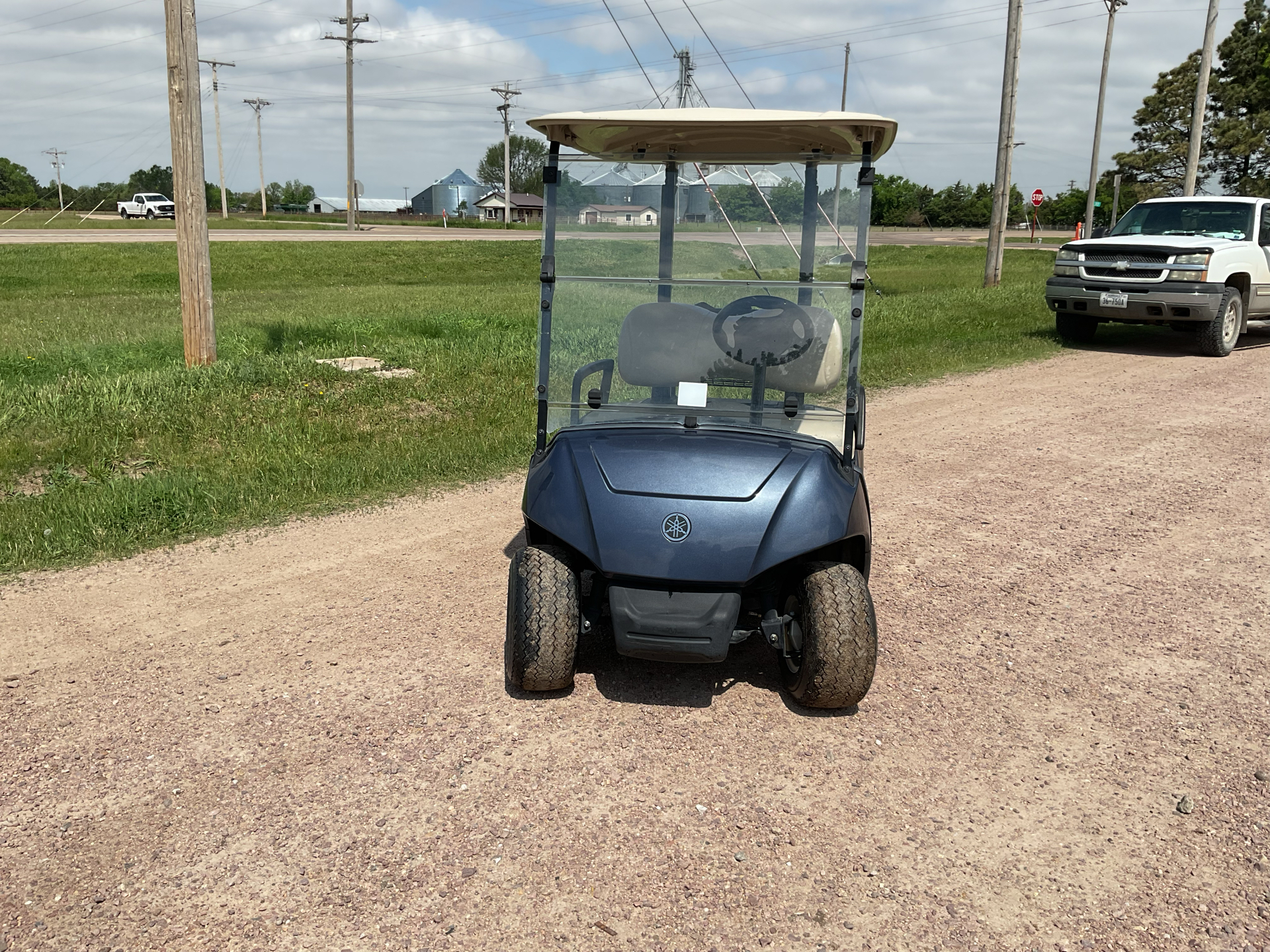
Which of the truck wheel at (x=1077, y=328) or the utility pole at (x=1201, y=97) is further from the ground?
the utility pole at (x=1201, y=97)

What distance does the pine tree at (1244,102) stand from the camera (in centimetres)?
4438

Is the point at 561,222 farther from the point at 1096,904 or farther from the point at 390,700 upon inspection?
the point at 1096,904

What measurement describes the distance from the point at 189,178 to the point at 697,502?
7366 mm

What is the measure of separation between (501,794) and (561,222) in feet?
7.10

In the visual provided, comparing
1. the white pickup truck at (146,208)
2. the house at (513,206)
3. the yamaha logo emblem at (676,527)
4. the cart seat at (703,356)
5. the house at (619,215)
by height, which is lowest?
the yamaha logo emblem at (676,527)

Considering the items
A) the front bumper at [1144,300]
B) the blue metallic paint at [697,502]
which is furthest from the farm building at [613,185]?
the front bumper at [1144,300]

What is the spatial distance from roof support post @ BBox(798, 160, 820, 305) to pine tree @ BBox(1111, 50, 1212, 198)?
50.9 m

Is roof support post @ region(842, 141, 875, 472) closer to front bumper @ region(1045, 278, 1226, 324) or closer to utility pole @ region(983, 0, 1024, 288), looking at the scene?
front bumper @ region(1045, 278, 1226, 324)

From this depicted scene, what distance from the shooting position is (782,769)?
3211mm

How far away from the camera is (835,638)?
3.36 meters

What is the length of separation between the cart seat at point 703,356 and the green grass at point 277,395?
1.09 feet

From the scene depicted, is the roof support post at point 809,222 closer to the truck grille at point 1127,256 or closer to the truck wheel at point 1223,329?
the truck grille at point 1127,256

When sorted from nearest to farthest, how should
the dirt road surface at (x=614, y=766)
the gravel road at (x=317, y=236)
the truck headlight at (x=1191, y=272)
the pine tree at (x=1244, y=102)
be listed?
the dirt road surface at (x=614, y=766), the truck headlight at (x=1191, y=272), the gravel road at (x=317, y=236), the pine tree at (x=1244, y=102)

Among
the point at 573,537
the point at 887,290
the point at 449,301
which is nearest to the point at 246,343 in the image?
the point at 449,301
